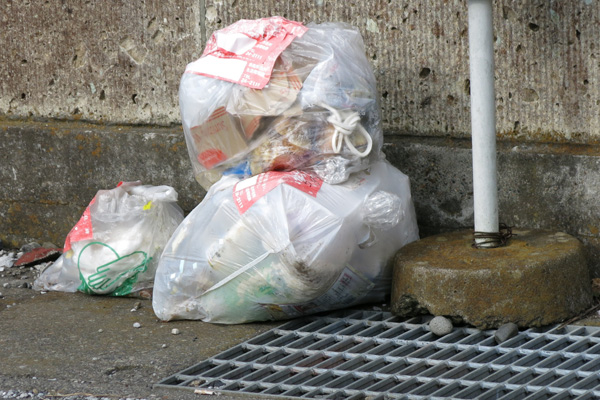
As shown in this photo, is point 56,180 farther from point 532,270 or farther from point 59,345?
point 532,270

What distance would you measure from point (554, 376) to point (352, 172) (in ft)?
3.21

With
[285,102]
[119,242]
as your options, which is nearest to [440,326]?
[285,102]

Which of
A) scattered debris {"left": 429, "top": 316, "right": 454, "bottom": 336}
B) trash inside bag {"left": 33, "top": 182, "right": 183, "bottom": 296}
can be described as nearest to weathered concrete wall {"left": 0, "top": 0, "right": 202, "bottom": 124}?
trash inside bag {"left": 33, "top": 182, "right": 183, "bottom": 296}

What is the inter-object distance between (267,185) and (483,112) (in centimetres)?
75

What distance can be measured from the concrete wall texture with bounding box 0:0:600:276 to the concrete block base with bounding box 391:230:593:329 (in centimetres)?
34

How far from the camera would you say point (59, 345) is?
295 centimetres

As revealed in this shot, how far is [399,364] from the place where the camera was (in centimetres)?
261

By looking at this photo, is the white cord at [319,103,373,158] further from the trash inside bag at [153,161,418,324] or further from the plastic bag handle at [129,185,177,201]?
the plastic bag handle at [129,185,177,201]

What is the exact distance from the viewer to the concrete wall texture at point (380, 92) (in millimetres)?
3125

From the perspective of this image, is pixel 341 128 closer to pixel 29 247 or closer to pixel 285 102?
pixel 285 102

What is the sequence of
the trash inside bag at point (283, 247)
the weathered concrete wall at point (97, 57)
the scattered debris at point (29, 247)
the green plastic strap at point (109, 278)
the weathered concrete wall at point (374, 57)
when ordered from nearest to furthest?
the trash inside bag at point (283, 247), the weathered concrete wall at point (374, 57), the green plastic strap at point (109, 278), the weathered concrete wall at point (97, 57), the scattered debris at point (29, 247)

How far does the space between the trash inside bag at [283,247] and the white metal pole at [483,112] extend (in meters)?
0.30

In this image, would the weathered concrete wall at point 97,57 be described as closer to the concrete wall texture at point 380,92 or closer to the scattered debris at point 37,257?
the concrete wall texture at point 380,92

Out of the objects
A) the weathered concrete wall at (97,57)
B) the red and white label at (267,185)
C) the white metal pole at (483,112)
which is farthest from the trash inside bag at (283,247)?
the weathered concrete wall at (97,57)
